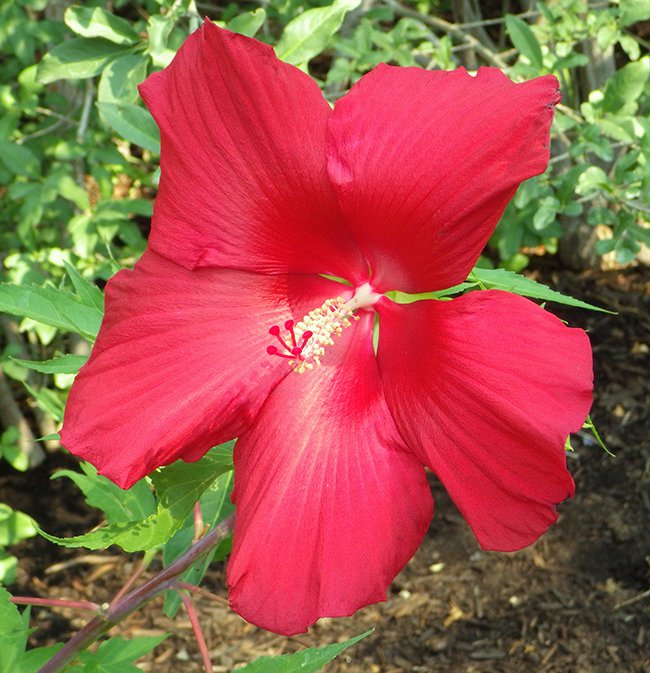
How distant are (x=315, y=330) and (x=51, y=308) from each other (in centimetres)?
46

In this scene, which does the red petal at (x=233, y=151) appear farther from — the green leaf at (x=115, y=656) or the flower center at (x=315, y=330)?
the green leaf at (x=115, y=656)

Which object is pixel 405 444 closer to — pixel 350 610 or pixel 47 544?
pixel 350 610

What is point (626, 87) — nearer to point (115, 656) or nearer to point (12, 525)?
point (115, 656)

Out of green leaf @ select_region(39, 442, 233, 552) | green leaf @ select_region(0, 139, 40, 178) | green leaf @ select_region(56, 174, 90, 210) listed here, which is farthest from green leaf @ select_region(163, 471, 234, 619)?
green leaf @ select_region(0, 139, 40, 178)

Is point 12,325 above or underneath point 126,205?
underneath

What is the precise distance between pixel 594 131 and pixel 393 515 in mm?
1591

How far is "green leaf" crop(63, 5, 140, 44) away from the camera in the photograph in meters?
2.02

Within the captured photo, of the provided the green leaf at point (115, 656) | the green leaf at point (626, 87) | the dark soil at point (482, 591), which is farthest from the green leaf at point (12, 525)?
the green leaf at point (626, 87)

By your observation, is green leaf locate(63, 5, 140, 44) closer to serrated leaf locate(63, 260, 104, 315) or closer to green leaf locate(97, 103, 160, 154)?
green leaf locate(97, 103, 160, 154)

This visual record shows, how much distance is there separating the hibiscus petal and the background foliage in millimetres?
141

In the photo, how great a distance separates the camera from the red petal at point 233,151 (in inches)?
40.0

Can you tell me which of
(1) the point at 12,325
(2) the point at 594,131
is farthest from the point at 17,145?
(2) the point at 594,131

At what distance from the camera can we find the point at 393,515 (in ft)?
3.41

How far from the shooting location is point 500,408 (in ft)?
3.12
